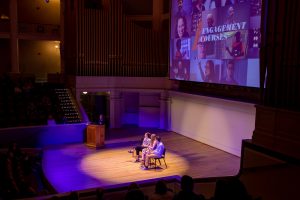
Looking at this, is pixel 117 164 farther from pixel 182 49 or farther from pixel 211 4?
pixel 211 4

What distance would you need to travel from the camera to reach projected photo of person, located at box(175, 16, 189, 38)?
11579mm

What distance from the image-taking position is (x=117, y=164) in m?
8.88

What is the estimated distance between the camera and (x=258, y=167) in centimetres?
626

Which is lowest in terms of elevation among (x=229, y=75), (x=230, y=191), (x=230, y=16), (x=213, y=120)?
(x=213, y=120)

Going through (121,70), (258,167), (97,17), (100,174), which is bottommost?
(100,174)

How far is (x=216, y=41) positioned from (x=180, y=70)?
94.9 inches

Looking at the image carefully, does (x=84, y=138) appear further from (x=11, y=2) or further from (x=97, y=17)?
(x=11, y=2)

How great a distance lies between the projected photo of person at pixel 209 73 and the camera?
1002 cm

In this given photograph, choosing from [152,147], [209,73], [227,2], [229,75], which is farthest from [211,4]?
[152,147]

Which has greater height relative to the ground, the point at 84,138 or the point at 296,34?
the point at 296,34

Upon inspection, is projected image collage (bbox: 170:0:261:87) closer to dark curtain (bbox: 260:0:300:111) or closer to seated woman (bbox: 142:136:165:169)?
dark curtain (bbox: 260:0:300:111)

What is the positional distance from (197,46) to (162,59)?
3198 mm

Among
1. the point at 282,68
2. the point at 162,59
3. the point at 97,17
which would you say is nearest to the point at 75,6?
the point at 97,17

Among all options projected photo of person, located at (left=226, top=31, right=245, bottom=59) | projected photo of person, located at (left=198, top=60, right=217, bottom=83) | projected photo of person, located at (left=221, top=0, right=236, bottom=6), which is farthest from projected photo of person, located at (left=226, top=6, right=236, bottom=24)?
projected photo of person, located at (left=198, top=60, right=217, bottom=83)
